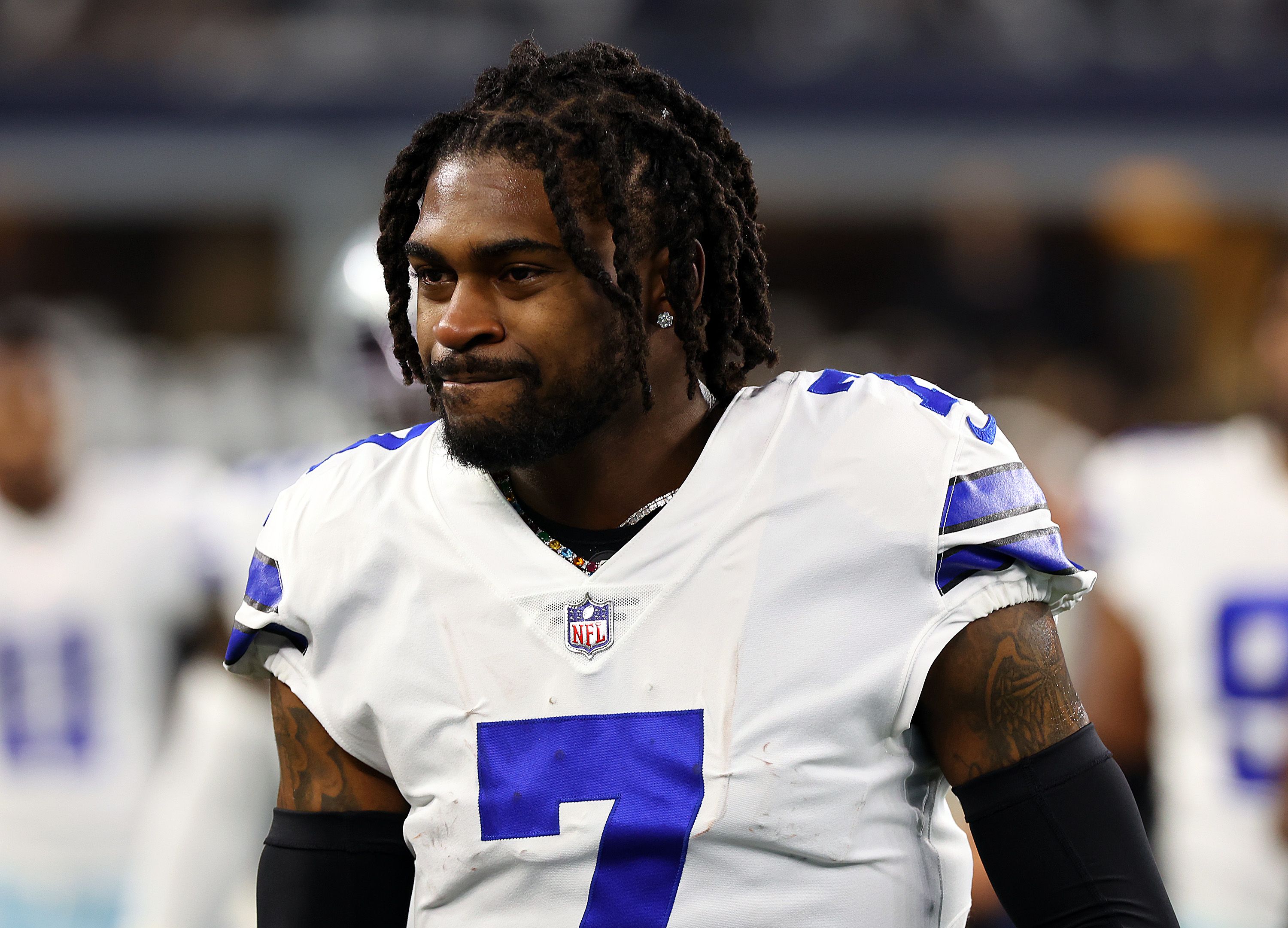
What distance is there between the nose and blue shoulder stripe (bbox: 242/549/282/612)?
34 centimetres

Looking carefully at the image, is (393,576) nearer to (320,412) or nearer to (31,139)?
(320,412)

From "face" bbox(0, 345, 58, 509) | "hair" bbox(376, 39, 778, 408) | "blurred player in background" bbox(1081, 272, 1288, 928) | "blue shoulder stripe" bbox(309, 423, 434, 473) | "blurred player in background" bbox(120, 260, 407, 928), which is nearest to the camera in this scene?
"hair" bbox(376, 39, 778, 408)

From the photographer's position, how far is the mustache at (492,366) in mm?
1846

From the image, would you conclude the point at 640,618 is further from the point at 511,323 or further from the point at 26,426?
the point at 26,426

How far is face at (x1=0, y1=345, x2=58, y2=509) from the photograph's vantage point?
5.12 meters

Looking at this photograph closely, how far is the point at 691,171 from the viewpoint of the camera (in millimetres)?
1991

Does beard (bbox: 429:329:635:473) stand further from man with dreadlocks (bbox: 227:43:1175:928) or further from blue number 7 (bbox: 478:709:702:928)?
blue number 7 (bbox: 478:709:702:928)

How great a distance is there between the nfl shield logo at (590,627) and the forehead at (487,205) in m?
0.40

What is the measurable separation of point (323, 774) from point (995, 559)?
0.78 meters

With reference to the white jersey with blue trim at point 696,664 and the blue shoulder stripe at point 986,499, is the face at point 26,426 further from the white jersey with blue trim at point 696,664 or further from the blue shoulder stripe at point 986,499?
the blue shoulder stripe at point 986,499

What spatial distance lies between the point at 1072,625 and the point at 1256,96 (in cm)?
515

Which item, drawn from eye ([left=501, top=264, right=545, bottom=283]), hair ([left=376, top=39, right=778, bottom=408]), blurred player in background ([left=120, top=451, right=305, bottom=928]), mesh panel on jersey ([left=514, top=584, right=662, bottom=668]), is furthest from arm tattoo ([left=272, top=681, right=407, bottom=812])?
blurred player in background ([left=120, top=451, right=305, bottom=928])

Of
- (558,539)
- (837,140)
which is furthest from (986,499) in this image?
(837,140)

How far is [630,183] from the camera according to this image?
1.92 meters
